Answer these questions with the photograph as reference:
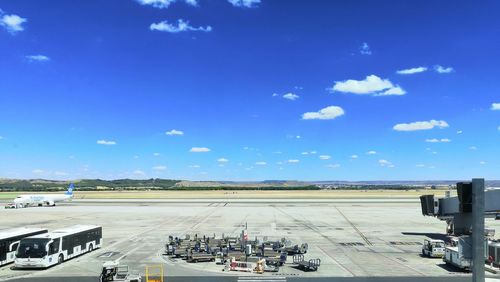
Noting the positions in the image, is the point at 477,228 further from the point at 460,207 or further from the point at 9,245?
the point at 9,245

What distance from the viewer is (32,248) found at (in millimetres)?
35000

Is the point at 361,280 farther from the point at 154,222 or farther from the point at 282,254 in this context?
the point at 154,222

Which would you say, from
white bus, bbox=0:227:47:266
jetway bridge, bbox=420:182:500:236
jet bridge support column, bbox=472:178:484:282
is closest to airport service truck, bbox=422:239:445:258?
jetway bridge, bbox=420:182:500:236

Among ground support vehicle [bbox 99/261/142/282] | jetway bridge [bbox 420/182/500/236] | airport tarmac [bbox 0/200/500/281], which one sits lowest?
airport tarmac [bbox 0/200/500/281]

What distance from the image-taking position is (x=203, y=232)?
5869cm

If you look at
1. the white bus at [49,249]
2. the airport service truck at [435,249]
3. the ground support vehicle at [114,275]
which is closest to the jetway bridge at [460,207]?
the airport service truck at [435,249]

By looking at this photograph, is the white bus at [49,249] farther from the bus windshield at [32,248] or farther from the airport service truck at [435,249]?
the airport service truck at [435,249]

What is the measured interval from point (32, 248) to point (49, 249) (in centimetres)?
128

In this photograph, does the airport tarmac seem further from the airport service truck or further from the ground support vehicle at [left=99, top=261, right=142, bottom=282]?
the ground support vehicle at [left=99, top=261, right=142, bottom=282]

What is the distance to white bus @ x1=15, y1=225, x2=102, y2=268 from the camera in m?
34.6

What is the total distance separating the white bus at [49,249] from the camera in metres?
34.6

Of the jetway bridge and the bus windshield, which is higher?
the jetway bridge

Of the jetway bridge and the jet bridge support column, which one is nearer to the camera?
the jet bridge support column

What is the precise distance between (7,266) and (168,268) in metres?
13.5
